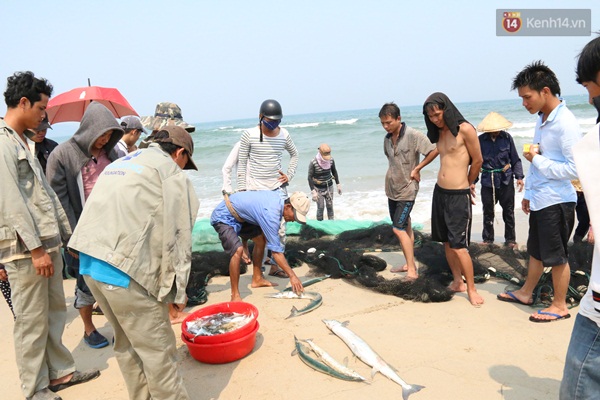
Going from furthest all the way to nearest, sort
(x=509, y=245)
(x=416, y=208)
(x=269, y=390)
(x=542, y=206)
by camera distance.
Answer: (x=416, y=208)
(x=509, y=245)
(x=542, y=206)
(x=269, y=390)

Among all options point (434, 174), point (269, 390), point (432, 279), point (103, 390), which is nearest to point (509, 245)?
point (432, 279)

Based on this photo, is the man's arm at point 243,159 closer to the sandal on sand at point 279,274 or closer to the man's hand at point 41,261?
the sandal on sand at point 279,274

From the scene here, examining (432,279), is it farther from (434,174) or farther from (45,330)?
(434,174)

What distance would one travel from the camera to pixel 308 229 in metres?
7.40

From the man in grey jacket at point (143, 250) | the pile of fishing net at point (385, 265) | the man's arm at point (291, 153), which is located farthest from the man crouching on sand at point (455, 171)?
the man in grey jacket at point (143, 250)

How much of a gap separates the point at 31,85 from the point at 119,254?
4.93ft

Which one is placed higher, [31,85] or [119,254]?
[31,85]

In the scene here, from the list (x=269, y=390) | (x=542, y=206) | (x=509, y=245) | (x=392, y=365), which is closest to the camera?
(x=269, y=390)

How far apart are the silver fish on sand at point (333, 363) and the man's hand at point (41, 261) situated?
2116 millimetres

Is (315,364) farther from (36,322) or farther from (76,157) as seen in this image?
(76,157)

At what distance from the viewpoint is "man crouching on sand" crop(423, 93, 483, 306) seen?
14.4 feet

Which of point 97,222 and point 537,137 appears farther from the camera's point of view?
point 537,137

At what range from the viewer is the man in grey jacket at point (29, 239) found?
111 inches

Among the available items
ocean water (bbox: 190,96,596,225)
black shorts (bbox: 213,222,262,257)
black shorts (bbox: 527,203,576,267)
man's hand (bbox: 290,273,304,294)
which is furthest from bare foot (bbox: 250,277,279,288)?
ocean water (bbox: 190,96,596,225)
